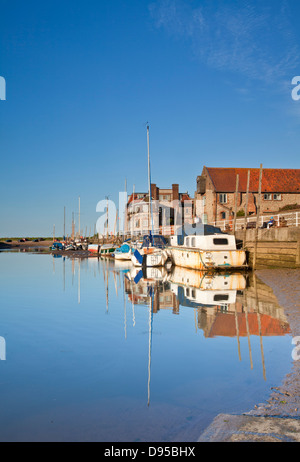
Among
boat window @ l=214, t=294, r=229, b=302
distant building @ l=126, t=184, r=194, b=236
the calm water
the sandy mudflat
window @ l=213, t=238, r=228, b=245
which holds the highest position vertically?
distant building @ l=126, t=184, r=194, b=236

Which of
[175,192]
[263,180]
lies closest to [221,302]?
[263,180]

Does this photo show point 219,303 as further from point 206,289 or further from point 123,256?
point 123,256

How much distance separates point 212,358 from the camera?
8.14m

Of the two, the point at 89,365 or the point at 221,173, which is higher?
the point at 221,173

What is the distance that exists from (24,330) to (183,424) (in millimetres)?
7369

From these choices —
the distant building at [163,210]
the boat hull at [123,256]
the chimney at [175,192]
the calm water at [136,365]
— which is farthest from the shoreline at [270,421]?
the chimney at [175,192]

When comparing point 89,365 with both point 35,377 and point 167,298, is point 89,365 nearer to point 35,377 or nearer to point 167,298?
point 35,377

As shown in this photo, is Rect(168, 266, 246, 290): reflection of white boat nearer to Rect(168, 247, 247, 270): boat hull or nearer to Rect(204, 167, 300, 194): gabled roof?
Rect(168, 247, 247, 270): boat hull

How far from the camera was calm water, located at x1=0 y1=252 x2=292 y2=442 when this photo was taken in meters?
5.29

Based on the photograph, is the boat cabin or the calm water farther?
the boat cabin

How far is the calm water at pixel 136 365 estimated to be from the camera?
529cm

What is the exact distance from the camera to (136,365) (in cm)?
786

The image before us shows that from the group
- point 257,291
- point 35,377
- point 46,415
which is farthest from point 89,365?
point 257,291

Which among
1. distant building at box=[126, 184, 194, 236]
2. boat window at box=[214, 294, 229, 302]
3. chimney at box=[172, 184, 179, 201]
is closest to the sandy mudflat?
boat window at box=[214, 294, 229, 302]
